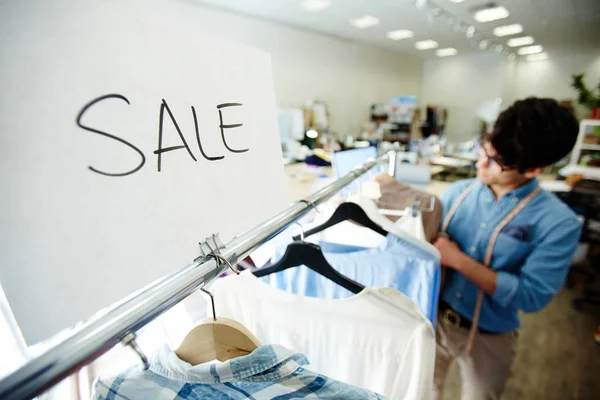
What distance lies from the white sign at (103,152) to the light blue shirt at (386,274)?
1.24 ft

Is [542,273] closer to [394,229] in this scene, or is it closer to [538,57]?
[394,229]

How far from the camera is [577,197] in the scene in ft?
8.58

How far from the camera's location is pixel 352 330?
54 cm

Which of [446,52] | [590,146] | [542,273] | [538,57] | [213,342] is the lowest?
[590,146]

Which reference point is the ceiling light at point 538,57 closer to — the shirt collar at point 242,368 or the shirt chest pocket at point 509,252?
the shirt chest pocket at point 509,252

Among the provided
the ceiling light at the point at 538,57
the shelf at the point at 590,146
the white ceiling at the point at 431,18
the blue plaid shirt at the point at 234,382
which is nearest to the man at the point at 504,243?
the blue plaid shirt at the point at 234,382

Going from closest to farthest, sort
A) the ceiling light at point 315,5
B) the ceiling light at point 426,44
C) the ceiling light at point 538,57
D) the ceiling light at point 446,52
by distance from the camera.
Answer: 1. the ceiling light at point 315,5
2. the ceiling light at point 426,44
3. the ceiling light at point 446,52
4. the ceiling light at point 538,57

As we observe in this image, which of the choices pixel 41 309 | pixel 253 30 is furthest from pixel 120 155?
pixel 253 30

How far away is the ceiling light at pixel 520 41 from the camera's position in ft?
19.6

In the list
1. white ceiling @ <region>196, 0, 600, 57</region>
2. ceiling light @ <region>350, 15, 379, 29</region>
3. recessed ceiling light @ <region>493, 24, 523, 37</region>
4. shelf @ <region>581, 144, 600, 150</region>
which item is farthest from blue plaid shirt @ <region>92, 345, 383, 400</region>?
recessed ceiling light @ <region>493, 24, 523, 37</region>

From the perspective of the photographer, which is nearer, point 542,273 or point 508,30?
point 542,273

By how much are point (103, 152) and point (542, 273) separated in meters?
1.09

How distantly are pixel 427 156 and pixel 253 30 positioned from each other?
302cm

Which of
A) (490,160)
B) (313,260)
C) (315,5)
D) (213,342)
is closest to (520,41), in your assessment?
(315,5)
